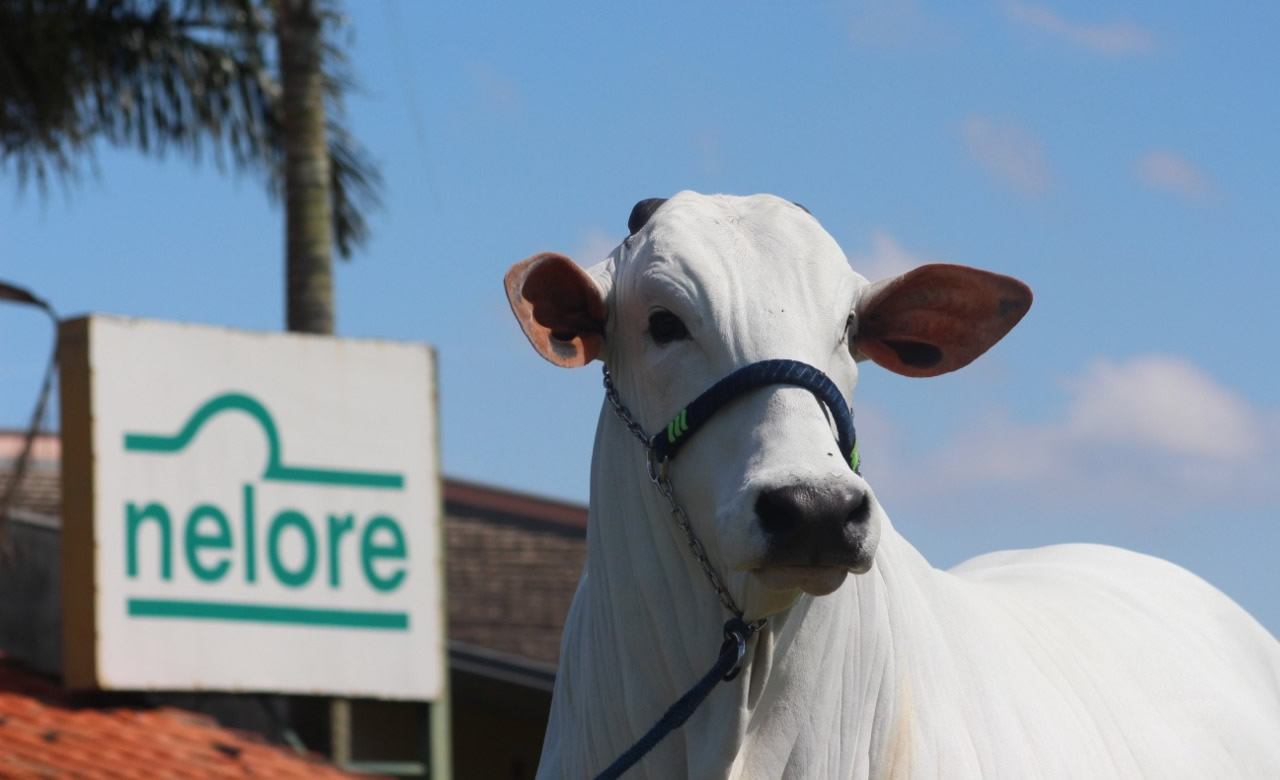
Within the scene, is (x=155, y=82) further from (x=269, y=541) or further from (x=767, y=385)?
(x=767, y=385)

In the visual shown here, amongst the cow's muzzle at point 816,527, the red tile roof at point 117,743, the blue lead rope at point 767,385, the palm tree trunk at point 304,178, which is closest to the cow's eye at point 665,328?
the blue lead rope at point 767,385

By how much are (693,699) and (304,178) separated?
9603mm

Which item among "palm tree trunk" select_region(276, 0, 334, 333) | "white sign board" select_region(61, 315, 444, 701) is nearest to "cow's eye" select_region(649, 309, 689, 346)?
"white sign board" select_region(61, 315, 444, 701)

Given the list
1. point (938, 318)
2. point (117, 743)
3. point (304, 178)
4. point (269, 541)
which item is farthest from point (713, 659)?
point (304, 178)

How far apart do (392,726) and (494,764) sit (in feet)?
3.09

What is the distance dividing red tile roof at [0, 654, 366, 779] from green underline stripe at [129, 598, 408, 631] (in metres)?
0.69

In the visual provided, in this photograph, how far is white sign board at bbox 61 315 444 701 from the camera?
11633 mm

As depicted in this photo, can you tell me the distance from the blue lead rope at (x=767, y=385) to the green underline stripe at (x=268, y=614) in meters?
8.46

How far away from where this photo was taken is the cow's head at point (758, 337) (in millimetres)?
3402

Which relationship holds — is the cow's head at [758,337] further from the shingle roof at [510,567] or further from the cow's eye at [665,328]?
the shingle roof at [510,567]

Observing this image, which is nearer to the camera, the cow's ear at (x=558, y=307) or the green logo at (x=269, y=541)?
the cow's ear at (x=558, y=307)

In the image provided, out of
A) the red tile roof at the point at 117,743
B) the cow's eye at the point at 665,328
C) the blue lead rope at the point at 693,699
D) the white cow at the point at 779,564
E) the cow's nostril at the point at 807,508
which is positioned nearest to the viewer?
the cow's nostril at the point at 807,508

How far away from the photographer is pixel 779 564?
3414mm

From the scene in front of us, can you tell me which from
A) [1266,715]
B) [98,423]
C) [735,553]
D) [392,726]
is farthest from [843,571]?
[392,726]
